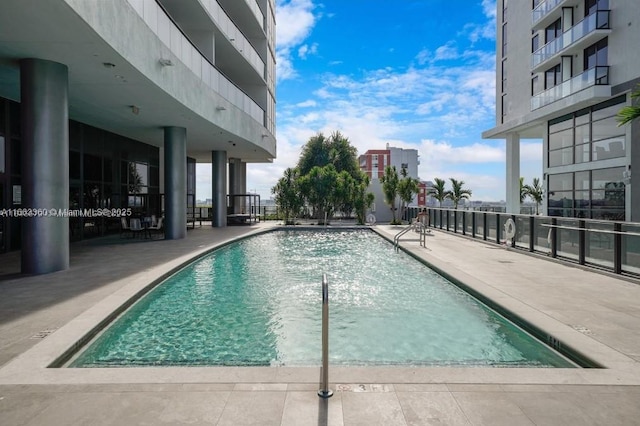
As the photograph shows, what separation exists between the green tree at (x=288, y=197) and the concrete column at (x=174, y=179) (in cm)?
970

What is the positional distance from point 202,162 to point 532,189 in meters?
32.1

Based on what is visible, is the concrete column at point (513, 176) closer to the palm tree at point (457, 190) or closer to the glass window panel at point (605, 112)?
the glass window panel at point (605, 112)

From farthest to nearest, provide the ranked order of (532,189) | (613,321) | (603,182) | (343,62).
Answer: (532,189), (343,62), (603,182), (613,321)

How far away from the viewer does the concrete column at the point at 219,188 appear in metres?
21.9

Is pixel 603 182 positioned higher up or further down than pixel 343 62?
further down

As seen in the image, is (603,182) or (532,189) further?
(532,189)

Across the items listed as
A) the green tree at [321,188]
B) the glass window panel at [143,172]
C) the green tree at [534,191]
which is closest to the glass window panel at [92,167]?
the glass window panel at [143,172]

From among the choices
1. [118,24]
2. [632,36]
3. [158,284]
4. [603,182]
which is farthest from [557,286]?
[632,36]

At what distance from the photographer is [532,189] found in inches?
1565

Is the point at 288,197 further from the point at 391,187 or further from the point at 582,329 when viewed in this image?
the point at 582,329

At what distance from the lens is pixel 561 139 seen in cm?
2028

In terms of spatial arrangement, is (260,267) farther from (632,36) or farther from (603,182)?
(632,36)

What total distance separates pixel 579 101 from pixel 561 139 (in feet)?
9.81

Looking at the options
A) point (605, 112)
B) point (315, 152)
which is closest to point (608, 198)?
point (605, 112)
